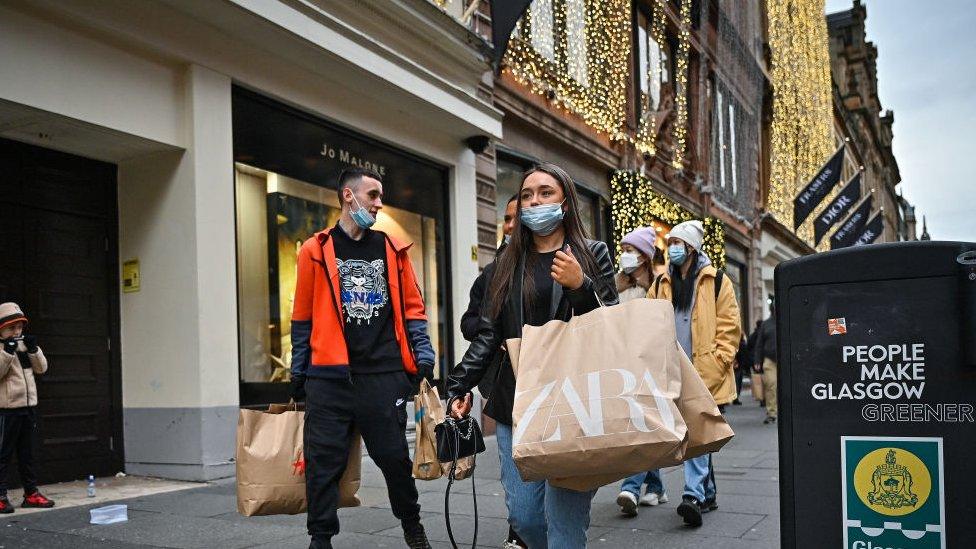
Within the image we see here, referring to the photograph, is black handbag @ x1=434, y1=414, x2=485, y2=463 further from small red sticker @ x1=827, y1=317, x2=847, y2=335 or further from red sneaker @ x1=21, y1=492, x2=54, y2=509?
red sneaker @ x1=21, y1=492, x2=54, y2=509

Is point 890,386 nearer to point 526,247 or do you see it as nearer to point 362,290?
point 526,247

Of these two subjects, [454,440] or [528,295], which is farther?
[454,440]

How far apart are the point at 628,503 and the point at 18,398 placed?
436 centimetres

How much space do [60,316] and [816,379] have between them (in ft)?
21.0

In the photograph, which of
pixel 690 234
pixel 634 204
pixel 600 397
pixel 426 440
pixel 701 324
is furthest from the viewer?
pixel 634 204

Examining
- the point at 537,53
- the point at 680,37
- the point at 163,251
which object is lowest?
the point at 163,251

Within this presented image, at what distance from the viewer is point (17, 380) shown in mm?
Result: 6379

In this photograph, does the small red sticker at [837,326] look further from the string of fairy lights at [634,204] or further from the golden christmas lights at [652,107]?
the golden christmas lights at [652,107]

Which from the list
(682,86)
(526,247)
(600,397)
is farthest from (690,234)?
(682,86)

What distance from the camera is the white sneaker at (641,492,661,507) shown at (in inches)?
244

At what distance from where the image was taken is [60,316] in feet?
24.5

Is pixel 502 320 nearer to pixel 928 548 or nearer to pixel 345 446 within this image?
pixel 345 446

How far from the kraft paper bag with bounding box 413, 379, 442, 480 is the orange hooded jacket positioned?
302mm

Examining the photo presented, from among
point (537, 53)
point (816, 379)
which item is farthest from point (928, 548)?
point (537, 53)
